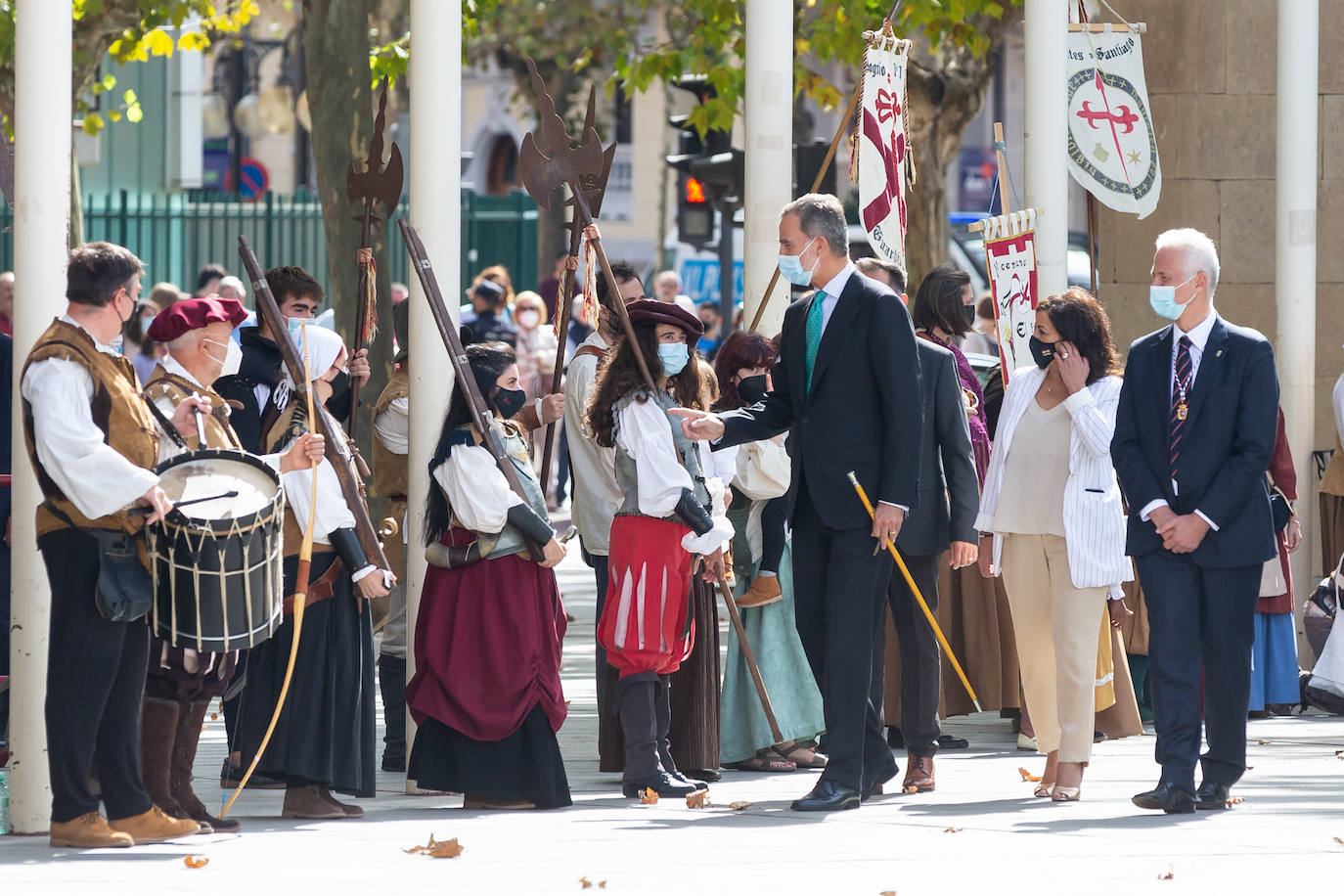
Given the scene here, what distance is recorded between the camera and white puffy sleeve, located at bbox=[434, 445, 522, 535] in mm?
7543

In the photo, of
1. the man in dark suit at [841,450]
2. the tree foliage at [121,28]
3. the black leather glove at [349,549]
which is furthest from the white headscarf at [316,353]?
the tree foliage at [121,28]

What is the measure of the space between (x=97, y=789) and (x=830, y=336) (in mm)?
2684

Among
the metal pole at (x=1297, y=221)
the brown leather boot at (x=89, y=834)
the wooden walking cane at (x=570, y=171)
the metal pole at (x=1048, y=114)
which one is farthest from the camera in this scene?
the metal pole at (x=1297, y=221)

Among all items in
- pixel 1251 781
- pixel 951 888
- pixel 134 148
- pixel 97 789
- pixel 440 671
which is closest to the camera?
pixel 951 888

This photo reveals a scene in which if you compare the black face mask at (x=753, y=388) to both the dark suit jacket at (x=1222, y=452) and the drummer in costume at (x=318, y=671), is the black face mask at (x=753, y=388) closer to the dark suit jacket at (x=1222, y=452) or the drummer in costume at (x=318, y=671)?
the dark suit jacket at (x=1222, y=452)

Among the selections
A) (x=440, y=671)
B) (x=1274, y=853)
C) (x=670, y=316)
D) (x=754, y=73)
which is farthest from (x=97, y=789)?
(x=754, y=73)

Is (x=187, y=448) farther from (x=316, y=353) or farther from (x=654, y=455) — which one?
(x=654, y=455)

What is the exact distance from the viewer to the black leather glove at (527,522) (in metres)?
7.58

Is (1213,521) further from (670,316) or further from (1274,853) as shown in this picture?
(670,316)

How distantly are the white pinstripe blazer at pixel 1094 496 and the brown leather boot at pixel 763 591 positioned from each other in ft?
4.50

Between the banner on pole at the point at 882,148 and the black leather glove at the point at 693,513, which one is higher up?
the banner on pole at the point at 882,148

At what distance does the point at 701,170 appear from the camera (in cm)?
1451

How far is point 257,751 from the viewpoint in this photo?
748 cm

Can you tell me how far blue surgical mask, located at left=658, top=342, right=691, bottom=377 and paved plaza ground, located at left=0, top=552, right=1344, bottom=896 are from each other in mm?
1487
